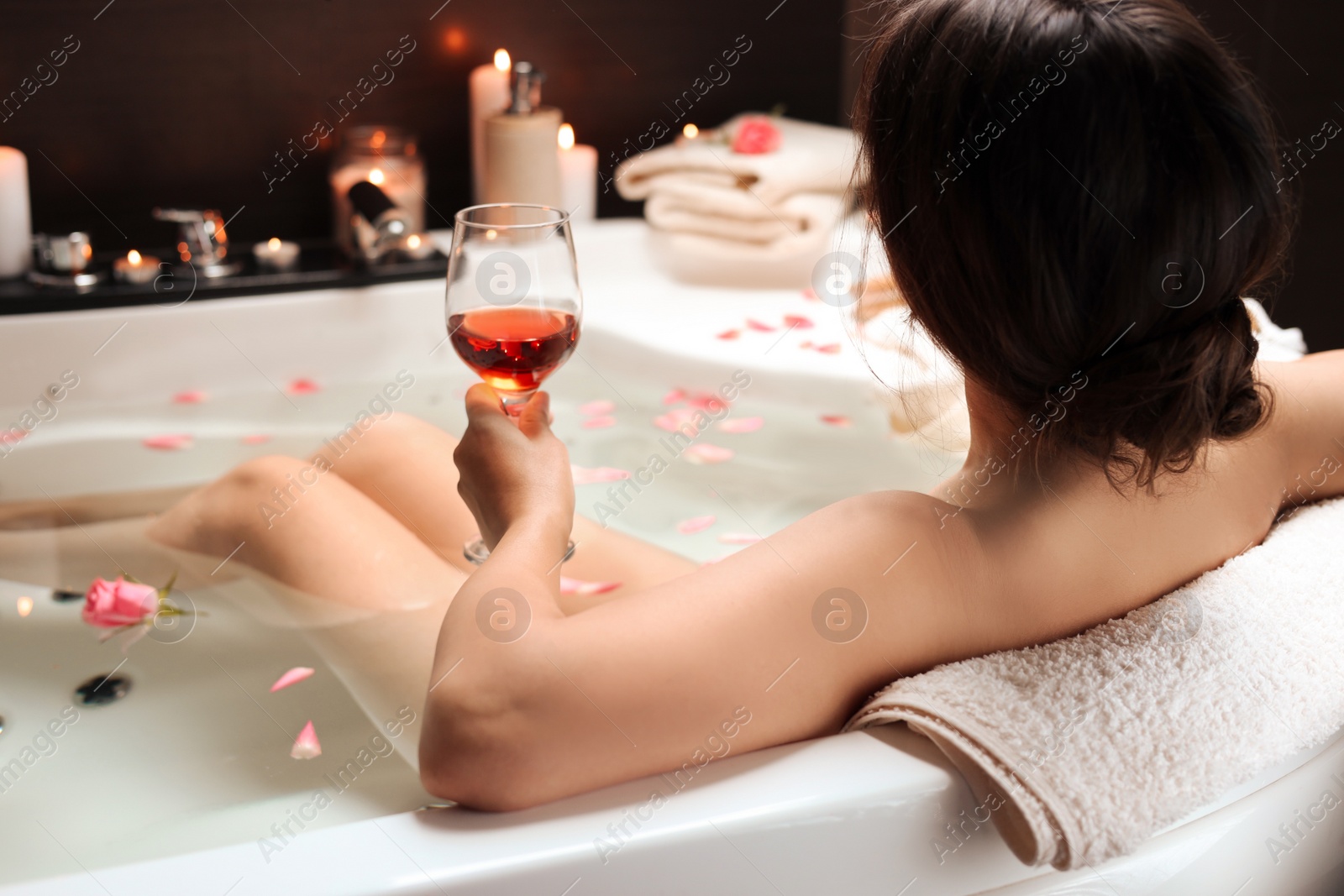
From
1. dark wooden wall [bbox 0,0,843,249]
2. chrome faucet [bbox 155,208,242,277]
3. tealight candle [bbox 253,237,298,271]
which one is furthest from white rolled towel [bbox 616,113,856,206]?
chrome faucet [bbox 155,208,242,277]

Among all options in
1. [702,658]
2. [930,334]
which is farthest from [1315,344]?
[702,658]

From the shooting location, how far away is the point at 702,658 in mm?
709

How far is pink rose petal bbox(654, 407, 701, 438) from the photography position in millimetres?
1778

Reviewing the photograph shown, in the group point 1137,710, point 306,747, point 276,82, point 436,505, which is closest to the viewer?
point 1137,710

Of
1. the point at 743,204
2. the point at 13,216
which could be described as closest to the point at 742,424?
the point at 743,204

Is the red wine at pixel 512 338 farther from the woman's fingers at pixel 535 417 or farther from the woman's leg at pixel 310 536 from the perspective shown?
the woman's leg at pixel 310 536

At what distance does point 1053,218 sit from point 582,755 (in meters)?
0.43

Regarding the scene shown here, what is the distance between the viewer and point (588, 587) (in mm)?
1250

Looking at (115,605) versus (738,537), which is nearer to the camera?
(115,605)

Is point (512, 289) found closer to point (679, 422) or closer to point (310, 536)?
point (310, 536)

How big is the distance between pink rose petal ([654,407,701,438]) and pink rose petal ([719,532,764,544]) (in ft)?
0.75

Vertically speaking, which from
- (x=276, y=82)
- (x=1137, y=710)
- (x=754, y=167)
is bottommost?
(x=1137, y=710)

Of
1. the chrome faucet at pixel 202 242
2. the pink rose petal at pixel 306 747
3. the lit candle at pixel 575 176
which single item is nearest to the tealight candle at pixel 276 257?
the chrome faucet at pixel 202 242

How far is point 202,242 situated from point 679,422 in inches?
32.9
